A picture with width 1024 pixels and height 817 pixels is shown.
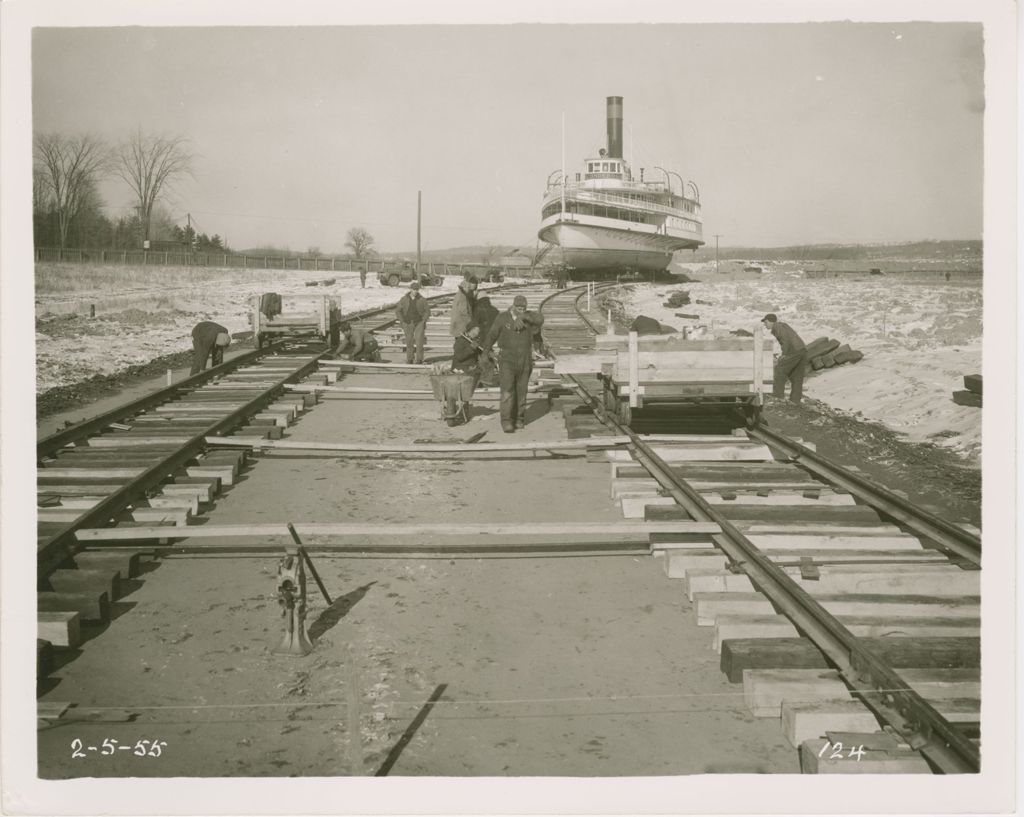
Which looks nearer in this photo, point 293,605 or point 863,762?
point 863,762

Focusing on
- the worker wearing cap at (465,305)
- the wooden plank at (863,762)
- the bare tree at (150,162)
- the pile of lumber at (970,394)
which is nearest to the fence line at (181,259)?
the worker wearing cap at (465,305)

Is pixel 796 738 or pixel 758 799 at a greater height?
pixel 796 738

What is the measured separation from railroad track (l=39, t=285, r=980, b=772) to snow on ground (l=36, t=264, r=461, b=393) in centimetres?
498

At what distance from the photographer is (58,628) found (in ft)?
16.5

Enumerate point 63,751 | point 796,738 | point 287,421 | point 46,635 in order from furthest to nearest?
point 287,421
point 46,635
point 63,751
point 796,738

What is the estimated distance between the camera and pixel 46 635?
502 centimetres

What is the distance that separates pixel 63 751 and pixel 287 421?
7.00 meters

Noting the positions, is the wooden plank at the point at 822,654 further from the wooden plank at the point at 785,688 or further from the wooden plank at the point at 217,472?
the wooden plank at the point at 217,472

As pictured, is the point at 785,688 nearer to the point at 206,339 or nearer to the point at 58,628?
the point at 58,628

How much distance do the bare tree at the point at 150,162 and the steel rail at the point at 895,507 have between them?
20.3ft

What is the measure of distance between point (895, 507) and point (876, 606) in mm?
1933

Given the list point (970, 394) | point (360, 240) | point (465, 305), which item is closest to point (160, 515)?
point (465, 305)

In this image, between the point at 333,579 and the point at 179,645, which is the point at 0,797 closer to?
the point at 179,645

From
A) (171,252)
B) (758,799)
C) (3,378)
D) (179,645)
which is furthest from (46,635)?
(171,252)
